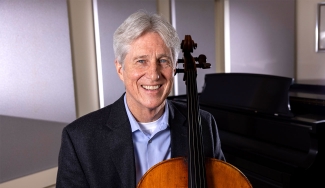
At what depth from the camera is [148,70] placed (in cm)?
112

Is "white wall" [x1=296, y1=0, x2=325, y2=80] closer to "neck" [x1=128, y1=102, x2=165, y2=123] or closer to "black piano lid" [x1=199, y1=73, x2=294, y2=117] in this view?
"black piano lid" [x1=199, y1=73, x2=294, y2=117]

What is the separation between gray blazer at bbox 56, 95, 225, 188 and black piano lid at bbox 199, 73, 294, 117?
119 centimetres

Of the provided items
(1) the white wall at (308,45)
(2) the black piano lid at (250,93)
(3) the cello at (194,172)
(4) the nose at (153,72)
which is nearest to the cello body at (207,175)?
(3) the cello at (194,172)

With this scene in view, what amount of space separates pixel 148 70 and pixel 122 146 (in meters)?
0.28

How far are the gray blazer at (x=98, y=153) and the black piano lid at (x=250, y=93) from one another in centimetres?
119

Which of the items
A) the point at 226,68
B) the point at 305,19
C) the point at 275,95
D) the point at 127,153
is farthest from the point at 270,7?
the point at 127,153

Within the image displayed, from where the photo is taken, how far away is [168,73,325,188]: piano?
6.51ft

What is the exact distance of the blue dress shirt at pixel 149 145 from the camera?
1227 millimetres

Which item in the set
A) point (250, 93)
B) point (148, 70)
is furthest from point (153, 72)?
point (250, 93)

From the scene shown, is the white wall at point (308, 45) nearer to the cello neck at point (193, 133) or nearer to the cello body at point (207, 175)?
the cello neck at point (193, 133)

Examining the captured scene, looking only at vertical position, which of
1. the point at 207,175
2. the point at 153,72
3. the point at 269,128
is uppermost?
the point at 153,72

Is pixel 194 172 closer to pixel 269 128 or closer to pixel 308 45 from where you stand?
pixel 269 128

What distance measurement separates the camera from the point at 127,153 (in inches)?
46.7

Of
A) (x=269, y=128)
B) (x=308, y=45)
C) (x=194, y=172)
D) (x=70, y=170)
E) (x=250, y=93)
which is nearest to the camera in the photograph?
(x=194, y=172)
